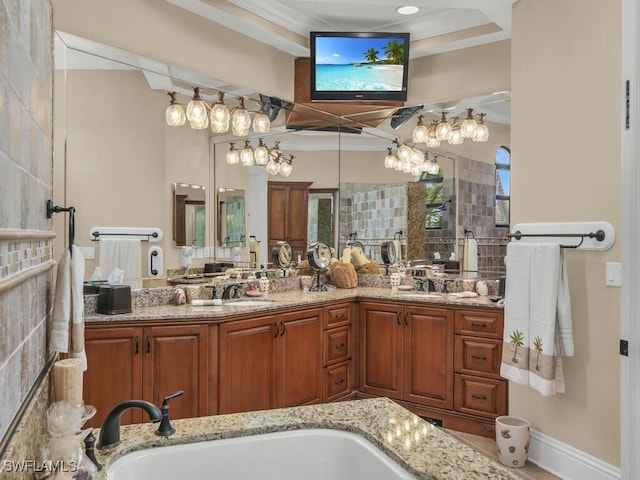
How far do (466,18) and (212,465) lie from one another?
3.77m

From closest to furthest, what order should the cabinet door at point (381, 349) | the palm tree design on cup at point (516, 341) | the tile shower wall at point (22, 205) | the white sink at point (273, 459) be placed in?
the tile shower wall at point (22, 205) < the white sink at point (273, 459) < the palm tree design on cup at point (516, 341) < the cabinet door at point (381, 349)

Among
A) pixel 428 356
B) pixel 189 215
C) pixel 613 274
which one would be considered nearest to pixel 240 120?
pixel 189 215

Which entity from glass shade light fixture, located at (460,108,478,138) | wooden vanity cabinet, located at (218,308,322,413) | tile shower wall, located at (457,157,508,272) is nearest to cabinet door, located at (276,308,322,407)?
wooden vanity cabinet, located at (218,308,322,413)

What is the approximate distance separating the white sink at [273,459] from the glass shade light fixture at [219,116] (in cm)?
284

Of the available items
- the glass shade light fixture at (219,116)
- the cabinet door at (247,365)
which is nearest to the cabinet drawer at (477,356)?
the cabinet door at (247,365)

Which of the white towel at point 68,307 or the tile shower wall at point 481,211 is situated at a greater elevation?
the tile shower wall at point 481,211

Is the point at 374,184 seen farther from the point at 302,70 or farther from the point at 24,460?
the point at 24,460

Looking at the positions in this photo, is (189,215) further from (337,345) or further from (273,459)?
(273,459)

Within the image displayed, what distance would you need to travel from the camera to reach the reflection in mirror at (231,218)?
3885mm

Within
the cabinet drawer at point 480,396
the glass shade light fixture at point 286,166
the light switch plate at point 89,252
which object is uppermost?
the glass shade light fixture at point 286,166

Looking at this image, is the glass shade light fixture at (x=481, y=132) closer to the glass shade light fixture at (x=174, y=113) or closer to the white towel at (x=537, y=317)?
the white towel at (x=537, y=317)

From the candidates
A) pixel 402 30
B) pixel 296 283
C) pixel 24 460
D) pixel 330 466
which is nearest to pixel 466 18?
pixel 402 30

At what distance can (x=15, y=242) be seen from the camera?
40.0 inches

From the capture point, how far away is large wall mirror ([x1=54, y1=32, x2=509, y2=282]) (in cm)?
303
